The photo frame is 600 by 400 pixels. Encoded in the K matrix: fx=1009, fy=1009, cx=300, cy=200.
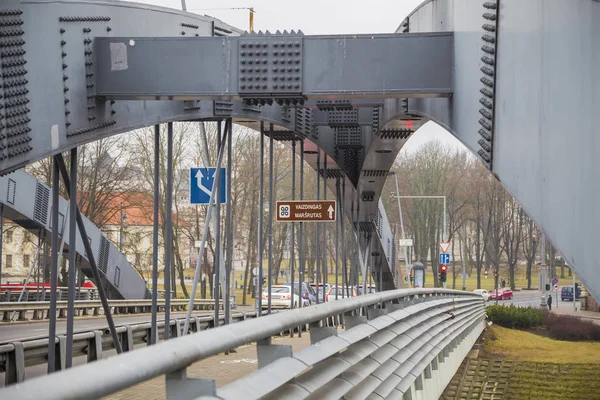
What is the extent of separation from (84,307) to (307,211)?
17632 mm

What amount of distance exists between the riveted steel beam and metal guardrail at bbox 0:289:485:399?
2.60 meters

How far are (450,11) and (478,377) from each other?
28.9 feet

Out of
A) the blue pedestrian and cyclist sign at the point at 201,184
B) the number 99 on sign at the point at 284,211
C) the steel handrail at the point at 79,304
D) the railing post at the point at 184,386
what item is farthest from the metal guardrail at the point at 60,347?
the steel handrail at the point at 79,304

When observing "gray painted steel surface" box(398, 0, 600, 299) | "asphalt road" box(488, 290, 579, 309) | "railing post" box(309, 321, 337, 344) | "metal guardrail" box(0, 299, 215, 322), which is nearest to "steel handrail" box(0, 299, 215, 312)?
"metal guardrail" box(0, 299, 215, 322)

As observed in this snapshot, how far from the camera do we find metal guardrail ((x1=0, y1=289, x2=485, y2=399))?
2.69 m

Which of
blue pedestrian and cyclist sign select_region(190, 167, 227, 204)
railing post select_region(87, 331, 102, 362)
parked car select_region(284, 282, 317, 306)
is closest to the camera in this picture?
railing post select_region(87, 331, 102, 362)

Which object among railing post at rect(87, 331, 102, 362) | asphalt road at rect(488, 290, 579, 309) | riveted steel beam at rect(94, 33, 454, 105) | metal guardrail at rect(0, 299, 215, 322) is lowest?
asphalt road at rect(488, 290, 579, 309)

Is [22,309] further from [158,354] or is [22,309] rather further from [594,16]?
[158,354]

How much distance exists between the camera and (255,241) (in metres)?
54.4

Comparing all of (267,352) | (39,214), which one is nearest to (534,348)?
(39,214)

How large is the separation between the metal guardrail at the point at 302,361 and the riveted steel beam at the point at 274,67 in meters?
2.60

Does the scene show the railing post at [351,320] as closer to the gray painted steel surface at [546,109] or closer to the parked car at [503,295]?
the gray painted steel surface at [546,109]

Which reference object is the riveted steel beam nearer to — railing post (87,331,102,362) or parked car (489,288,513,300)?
railing post (87,331,102,362)

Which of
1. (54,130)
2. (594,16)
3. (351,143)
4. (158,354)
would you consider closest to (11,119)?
(54,130)
